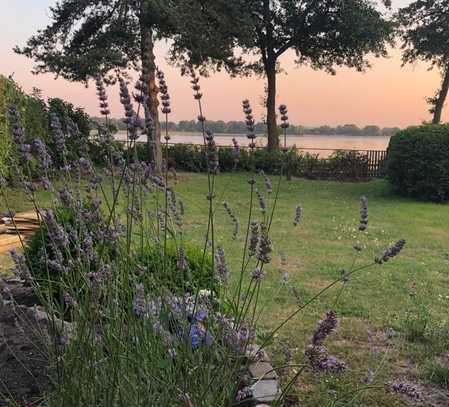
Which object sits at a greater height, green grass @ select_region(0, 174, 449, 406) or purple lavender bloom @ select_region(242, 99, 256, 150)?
purple lavender bloom @ select_region(242, 99, 256, 150)

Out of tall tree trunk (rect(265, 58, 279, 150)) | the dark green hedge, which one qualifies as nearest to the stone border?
the dark green hedge

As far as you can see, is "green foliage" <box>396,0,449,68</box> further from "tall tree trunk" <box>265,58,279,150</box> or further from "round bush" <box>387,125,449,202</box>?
"round bush" <box>387,125,449,202</box>

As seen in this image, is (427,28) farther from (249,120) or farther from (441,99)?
(249,120)

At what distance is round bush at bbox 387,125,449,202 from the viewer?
11930 mm

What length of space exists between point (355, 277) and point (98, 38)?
11975 mm

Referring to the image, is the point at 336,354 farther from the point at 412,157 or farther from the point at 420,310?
the point at 412,157

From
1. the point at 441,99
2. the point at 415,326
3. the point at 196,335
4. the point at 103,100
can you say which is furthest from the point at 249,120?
the point at 441,99

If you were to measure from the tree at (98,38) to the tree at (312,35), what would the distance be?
5.12 m

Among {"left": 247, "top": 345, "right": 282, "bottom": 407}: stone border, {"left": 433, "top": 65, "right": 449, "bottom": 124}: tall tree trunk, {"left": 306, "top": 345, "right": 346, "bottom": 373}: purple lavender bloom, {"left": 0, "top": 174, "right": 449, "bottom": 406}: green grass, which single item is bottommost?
{"left": 0, "top": 174, "right": 449, "bottom": 406}: green grass

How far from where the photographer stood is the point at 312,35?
23984 millimetres

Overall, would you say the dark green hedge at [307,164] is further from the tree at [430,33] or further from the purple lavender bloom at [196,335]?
the purple lavender bloom at [196,335]

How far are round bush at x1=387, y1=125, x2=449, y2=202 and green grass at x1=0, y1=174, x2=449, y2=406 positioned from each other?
1.75 feet

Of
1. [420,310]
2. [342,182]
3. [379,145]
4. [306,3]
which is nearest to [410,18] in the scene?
[306,3]

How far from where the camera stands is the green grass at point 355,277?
128 inches
